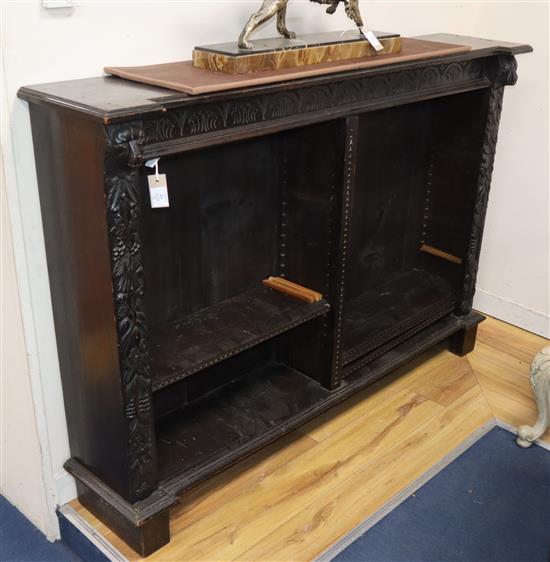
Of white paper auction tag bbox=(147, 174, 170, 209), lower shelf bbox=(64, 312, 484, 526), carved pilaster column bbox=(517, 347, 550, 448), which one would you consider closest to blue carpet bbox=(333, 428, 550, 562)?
carved pilaster column bbox=(517, 347, 550, 448)

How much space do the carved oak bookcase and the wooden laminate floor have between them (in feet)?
0.45

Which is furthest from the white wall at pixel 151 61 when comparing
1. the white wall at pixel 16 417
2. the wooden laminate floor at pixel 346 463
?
the wooden laminate floor at pixel 346 463

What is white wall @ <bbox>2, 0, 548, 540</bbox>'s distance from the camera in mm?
1603

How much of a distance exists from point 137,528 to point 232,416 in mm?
453

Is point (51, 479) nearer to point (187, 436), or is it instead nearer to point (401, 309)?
point (187, 436)

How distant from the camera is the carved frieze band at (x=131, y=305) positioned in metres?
1.47

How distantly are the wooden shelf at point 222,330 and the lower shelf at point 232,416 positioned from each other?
10.6 inches

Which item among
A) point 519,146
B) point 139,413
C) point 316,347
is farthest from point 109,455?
point 519,146

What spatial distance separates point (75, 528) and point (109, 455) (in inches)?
11.3

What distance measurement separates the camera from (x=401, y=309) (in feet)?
8.63

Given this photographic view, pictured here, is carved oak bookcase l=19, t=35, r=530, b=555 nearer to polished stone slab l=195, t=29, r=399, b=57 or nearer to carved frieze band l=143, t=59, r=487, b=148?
carved frieze band l=143, t=59, r=487, b=148

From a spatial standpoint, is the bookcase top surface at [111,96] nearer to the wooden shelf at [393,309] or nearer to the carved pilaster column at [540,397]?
the wooden shelf at [393,309]

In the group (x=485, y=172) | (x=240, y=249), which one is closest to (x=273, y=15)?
(x=240, y=249)

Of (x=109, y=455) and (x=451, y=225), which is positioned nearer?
(x=109, y=455)
